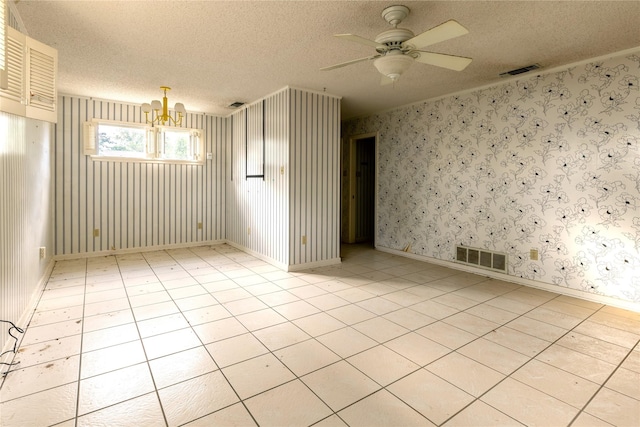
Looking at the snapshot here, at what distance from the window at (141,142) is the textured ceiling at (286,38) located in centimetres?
96

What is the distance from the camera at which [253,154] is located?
17.9ft

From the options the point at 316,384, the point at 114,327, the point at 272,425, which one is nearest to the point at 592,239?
the point at 316,384

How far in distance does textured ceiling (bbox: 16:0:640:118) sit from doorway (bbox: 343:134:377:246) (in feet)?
7.81

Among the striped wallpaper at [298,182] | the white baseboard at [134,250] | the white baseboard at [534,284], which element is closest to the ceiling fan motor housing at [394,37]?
the striped wallpaper at [298,182]

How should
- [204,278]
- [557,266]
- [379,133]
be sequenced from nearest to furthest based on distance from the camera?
[557,266], [204,278], [379,133]

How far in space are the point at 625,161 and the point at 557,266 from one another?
4.20 ft

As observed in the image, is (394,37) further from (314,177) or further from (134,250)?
(134,250)

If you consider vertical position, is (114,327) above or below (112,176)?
below

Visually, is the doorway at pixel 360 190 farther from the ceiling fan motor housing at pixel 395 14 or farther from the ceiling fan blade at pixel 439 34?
the ceiling fan blade at pixel 439 34

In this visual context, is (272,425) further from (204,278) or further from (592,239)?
(592,239)

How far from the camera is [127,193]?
18.1ft

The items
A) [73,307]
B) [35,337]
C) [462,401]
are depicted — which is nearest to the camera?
[462,401]

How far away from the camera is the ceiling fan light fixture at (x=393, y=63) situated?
2432 mm

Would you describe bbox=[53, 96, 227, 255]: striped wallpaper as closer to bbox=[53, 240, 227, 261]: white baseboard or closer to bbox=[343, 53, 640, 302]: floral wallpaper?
bbox=[53, 240, 227, 261]: white baseboard
